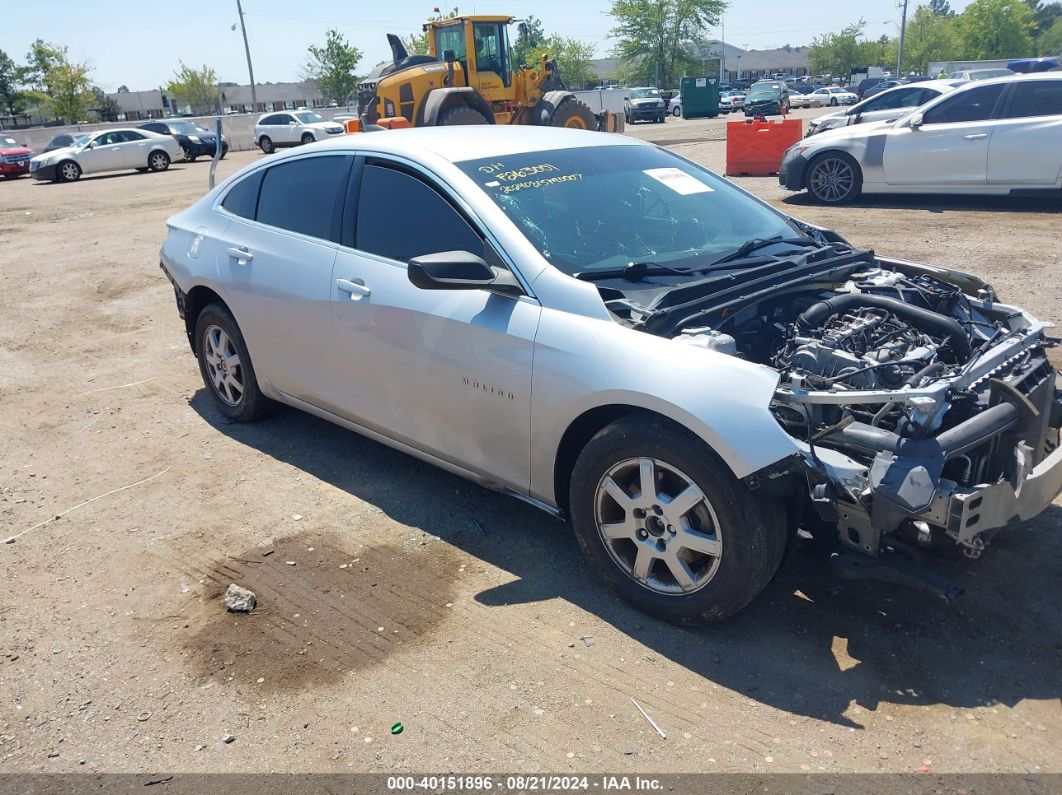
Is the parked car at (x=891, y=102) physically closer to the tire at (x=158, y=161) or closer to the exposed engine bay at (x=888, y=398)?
the exposed engine bay at (x=888, y=398)

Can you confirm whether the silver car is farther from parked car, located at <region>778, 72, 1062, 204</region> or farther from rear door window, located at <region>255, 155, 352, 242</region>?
parked car, located at <region>778, 72, 1062, 204</region>

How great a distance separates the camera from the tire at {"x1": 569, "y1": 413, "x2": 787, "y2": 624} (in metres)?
3.00

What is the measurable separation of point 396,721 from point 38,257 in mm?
11812

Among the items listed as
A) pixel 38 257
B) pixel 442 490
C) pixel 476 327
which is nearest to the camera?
pixel 476 327

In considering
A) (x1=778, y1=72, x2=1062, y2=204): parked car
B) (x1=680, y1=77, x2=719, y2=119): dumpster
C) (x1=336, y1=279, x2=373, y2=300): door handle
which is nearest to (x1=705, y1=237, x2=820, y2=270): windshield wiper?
(x1=336, y1=279, x2=373, y2=300): door handle

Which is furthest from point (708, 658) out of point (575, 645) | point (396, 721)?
point (396, 721)

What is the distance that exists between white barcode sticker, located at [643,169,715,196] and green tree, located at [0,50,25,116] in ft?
273

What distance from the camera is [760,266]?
12.6 feet

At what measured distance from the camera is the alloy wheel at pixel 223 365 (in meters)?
5.33

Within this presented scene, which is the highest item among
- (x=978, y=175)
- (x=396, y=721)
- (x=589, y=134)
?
(x=589, y=134)

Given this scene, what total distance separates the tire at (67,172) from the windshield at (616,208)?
87.2 ft

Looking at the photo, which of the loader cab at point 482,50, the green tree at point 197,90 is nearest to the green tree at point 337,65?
the green tree at point 197,90

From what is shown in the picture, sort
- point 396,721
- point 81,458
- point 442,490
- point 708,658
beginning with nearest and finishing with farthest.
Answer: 1. point 396,721
2. point 708,658
3. point 442,490
4. point 81,458

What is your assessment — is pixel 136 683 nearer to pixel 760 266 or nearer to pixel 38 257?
pixel 760 266
